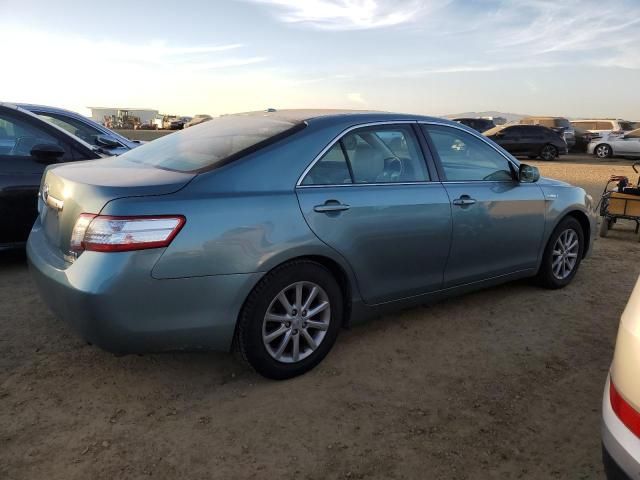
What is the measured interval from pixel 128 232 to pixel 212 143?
3.25 ft

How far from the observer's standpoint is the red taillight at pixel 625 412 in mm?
1705

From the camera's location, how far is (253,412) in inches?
110

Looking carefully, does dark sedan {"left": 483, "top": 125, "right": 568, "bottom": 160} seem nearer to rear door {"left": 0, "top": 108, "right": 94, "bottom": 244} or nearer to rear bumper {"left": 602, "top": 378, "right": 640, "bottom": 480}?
rear door {"left": 0, "top": 108, "right": 94, "bottom": 244}

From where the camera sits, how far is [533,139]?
22.1m

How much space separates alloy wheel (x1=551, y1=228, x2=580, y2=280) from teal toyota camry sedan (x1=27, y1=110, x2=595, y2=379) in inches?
26.4

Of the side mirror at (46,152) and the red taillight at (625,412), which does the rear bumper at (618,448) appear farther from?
the side mirror at (46,152)

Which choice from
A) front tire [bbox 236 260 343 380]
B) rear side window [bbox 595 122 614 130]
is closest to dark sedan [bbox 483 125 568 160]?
rear side window [bbox 595 122 614 130]

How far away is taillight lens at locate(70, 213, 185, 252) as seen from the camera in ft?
8.30

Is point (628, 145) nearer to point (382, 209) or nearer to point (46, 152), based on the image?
point (382, 209)

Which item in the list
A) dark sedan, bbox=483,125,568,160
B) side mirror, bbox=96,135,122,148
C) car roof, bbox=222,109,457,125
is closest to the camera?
car roof, bbox=222,109,457,125

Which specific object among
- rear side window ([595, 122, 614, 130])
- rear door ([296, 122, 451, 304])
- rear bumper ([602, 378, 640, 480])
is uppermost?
rear side window ([595, 122, 614, 130])

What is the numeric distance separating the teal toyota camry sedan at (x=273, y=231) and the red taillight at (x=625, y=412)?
5.40 feet

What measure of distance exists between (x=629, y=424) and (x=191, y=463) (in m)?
1.73

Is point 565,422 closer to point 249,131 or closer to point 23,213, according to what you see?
point 249,131
